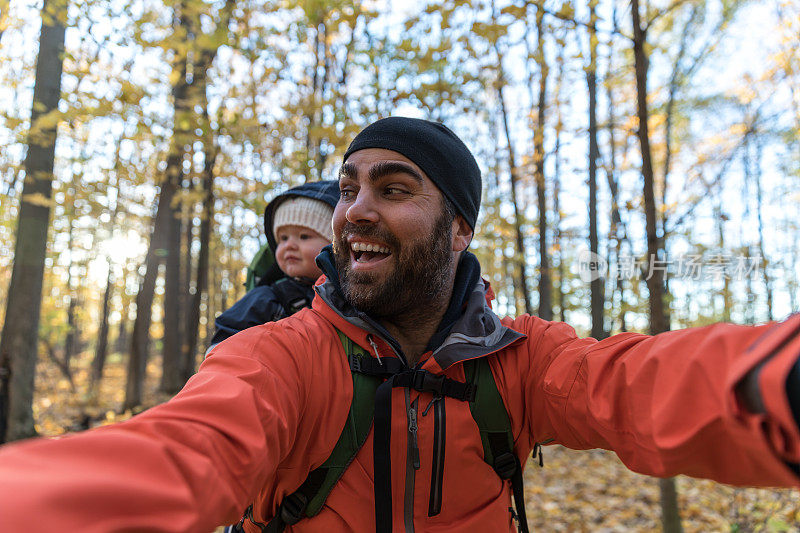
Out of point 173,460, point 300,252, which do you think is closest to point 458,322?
point 173,460

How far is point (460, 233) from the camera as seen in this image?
221 centimetres

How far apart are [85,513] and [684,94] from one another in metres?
Answer: 14.7

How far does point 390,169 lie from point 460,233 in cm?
53

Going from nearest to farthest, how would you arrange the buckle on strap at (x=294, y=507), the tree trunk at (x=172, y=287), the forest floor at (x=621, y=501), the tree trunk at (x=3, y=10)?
1. the buckle on strap at (x=294, y=507)
2. the forest floor at (x=621, y=501)
3. the tree trunk at (x=3, y=10)
4. the tree trunk at (x=172, y=287)

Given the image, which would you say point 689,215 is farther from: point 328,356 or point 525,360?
point 328,356

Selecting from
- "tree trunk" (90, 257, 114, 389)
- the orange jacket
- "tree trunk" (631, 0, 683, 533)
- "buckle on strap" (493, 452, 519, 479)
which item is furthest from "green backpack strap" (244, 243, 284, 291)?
"tree trunk" (90, 257, 114, 389)

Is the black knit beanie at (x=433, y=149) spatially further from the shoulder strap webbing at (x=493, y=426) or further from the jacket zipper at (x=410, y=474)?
the jacket zipper at (x=410, y=474)

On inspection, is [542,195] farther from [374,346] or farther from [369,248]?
[374,346]

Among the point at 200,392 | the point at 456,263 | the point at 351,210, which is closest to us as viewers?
the point at 200,392

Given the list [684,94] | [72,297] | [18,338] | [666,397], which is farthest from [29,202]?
[72,297]

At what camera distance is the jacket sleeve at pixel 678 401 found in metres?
0.80

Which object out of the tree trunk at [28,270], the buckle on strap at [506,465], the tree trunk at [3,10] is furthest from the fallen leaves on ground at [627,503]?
the tree trunk at [3,10]

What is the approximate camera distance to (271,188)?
17.4 feet

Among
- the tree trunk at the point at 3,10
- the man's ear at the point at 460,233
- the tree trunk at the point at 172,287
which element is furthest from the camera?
the tree trunk at the point at 172,287
